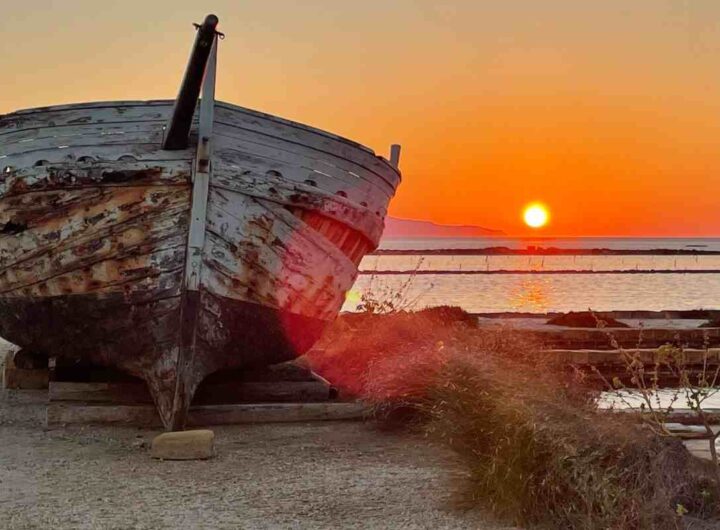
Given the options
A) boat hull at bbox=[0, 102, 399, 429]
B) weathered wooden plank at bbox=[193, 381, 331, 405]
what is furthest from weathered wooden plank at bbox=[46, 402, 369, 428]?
weathered wooden plank at bbox=[193, 381, 331, 405]

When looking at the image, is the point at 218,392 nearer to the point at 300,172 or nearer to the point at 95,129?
the point at 300,172

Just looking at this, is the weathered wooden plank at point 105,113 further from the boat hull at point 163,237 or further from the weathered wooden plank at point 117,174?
the weathered wooden plank at point 117,174

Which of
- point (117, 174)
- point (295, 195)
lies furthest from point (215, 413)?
point (117, 174)

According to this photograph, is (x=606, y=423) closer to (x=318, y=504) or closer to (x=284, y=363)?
(x=318, y=504)

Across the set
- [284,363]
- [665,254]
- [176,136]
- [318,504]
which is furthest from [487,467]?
[665,254]

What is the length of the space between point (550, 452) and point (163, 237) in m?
3.71

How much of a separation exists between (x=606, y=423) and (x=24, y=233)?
5.11 m

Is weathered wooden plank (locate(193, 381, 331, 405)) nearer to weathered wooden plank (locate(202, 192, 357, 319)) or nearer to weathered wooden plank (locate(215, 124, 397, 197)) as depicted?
weathered wooden plank (locate(202, 192, 357, 319))

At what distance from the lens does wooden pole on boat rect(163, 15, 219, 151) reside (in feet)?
22.6

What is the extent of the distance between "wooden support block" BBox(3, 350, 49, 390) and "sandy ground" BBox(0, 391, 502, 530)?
213cm

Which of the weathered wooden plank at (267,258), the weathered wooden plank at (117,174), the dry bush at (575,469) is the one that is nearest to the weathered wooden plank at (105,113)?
the weathered wooden plank at (117,174)

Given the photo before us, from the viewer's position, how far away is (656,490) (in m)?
4.52

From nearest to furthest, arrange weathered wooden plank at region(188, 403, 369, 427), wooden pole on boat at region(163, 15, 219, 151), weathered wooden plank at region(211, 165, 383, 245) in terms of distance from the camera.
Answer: wooden pole on boat at region(163, 15, 219, 151) < weathered wooden plank at region(211, 165, 383, 245) < weathered wooden plank at region(188, 403, 369, 427)

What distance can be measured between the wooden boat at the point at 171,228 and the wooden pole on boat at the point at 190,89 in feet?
0.04
